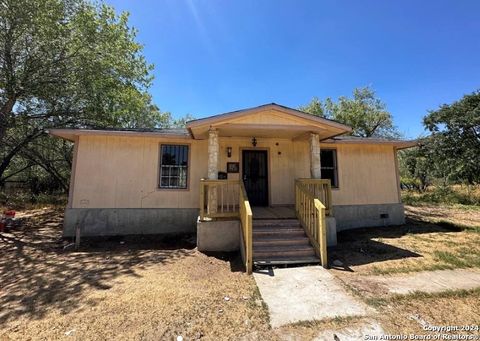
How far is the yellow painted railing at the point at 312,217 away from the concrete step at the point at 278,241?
212 millimetres

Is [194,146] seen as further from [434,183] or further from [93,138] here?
[434,183]

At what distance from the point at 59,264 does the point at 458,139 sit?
23273 mm

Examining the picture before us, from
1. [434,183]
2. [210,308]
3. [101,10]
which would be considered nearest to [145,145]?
[210,308]

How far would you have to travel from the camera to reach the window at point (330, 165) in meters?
8.93

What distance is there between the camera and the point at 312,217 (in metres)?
5.93

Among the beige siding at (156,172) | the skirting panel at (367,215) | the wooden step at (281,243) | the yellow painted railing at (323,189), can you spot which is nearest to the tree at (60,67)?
the beige siding at (156,172)

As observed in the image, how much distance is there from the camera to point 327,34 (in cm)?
1009

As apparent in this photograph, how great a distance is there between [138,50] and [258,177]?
430 inches

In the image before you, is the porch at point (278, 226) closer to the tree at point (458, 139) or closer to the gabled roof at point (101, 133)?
the gabled roof at point (101, 133)

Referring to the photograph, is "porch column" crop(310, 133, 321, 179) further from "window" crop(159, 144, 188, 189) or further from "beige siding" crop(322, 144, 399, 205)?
"window" crop(159, 144, 188, 189)

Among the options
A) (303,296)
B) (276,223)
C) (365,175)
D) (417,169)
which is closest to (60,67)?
(276,223)

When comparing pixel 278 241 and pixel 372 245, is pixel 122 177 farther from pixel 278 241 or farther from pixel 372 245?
pixel 372 245

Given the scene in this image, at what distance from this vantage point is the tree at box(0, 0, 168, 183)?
892 cm

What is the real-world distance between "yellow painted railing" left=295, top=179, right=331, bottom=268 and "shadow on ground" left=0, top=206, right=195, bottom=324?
118 inches
